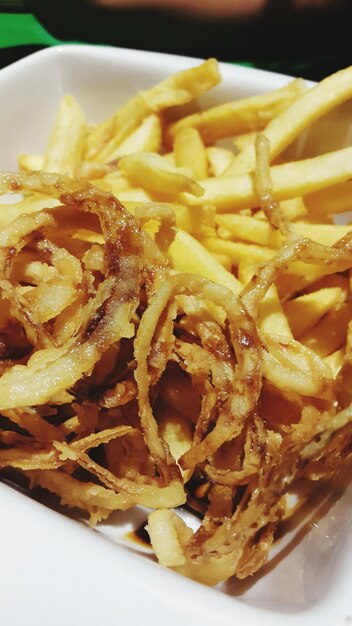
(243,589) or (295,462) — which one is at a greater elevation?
(295,462)

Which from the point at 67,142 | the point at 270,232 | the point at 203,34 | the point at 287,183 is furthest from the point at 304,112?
the point at 203,34

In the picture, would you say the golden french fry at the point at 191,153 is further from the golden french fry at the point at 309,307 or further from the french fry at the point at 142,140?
the golden french fry at the point at 309,307

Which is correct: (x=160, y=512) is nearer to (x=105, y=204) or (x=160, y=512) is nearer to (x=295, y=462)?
(x=295, y=462)

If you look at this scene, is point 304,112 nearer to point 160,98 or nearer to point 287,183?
point 287,183

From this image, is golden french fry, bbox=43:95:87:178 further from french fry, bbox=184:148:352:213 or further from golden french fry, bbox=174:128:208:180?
french fry, bbox=184:148:352:213

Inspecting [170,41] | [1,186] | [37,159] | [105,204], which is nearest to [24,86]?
[37,159]

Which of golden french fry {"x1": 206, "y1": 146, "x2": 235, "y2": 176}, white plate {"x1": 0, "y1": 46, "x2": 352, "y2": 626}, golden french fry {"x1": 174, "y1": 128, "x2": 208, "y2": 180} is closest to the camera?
white plate {"x1": 0, "y1": 46, "x2": 352, "y2": 626}

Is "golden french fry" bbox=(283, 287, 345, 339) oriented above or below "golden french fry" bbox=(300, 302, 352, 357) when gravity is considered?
above

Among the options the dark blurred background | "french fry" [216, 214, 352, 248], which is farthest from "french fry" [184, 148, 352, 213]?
the dark blurred background
